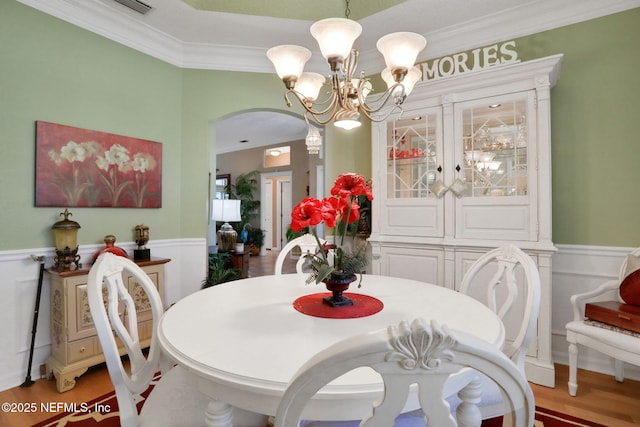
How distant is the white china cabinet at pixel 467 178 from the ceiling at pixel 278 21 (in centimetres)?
58

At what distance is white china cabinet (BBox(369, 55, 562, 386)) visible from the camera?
91.3 inches

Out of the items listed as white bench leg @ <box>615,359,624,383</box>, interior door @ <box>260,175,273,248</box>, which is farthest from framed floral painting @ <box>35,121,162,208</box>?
interior door @ <box>260,175,273,248</box>

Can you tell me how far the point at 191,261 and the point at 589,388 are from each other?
11.0ft

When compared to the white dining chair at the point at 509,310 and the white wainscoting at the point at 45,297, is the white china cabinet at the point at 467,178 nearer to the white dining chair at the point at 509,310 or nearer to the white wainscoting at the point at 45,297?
the white wainscoting at the point at 45,297

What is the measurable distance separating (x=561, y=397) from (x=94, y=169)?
3.71 m

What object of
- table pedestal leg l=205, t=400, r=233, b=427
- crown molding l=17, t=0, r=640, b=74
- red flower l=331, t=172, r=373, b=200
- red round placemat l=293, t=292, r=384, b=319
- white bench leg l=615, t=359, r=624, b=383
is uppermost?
crown molding l=17, t=0, r=640, b=74

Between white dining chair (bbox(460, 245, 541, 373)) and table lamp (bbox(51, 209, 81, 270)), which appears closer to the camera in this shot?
white dining chair (bbox(460, 245, 541, 373))

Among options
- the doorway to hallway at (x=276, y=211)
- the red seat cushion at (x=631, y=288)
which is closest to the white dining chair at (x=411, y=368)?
the red seat cushion at (x=631, y=288)

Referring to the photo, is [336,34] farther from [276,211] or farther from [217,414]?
[276,211]

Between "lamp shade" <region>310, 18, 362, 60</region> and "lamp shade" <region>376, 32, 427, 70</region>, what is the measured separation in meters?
0.16

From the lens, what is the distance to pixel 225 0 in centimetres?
266

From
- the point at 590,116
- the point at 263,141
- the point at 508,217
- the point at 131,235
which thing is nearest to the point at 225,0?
the point at 131,235

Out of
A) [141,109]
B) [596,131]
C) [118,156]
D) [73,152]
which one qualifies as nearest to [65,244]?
[73,152]

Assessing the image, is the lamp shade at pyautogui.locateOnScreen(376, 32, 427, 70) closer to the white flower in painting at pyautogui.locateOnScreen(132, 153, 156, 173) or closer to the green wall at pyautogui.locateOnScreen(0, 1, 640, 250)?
the green wall at pyautogui.locateOnScreen(0, 1, 640, 250)
